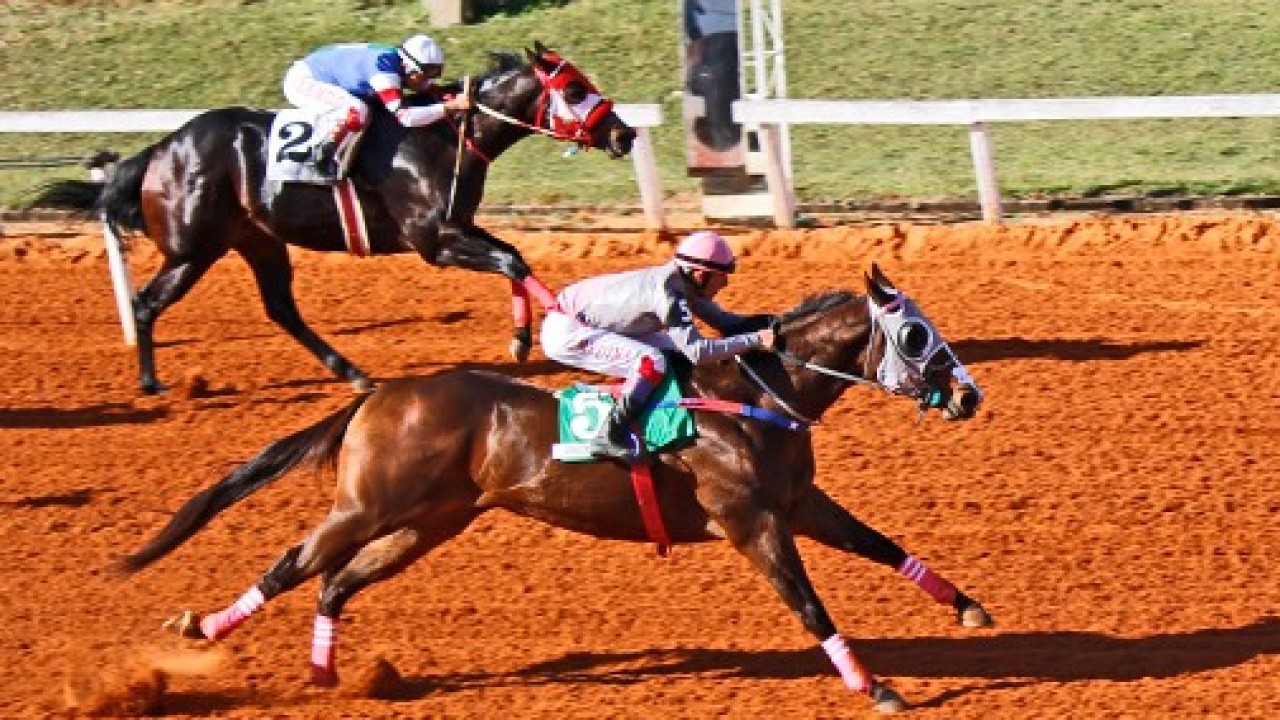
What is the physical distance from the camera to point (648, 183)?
1827 centimetres

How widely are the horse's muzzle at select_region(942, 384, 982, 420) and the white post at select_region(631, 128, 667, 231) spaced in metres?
8.57

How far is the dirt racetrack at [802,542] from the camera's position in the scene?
393 inches

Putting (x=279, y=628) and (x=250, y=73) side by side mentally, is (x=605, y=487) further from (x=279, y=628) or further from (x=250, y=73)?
(x=250, y=73)

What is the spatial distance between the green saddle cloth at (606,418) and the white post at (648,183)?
8.42m

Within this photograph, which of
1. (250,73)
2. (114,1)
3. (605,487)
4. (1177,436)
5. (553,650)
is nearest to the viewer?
(605,487)

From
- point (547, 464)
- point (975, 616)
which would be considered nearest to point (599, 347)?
point (547, 464)

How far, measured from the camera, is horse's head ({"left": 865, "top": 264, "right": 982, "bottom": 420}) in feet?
31.9

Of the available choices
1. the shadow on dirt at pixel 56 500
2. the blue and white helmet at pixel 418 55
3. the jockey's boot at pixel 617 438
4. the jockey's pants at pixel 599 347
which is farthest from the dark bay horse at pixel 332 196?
the jockey's boot at pixel 617 438

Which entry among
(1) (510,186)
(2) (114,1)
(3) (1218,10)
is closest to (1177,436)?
(1) (510,186)

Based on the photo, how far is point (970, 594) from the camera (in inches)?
434

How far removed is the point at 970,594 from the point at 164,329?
7.31 meters

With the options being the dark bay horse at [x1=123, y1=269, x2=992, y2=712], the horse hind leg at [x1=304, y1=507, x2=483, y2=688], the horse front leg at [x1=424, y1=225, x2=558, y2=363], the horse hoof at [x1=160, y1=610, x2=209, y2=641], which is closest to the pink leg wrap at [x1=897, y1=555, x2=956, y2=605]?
the dark bay horse at [x1=123, y1=269, x2=992, y2=712]

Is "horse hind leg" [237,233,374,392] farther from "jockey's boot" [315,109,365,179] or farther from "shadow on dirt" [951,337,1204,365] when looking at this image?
"shadow on dirt" [951,337,1204,365]

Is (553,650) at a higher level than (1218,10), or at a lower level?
lower
